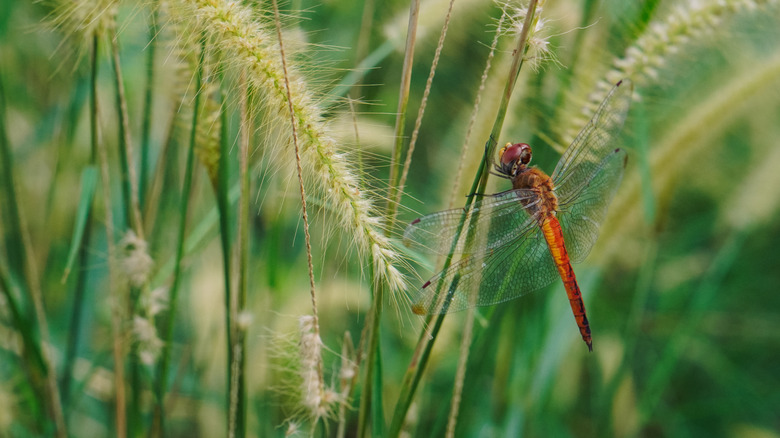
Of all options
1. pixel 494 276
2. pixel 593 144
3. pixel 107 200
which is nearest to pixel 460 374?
pixel 494 276

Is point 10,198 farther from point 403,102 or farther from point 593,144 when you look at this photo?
point 593,144

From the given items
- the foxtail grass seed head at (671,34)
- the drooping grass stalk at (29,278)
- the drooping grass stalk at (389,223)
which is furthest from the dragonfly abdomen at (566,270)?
the drooping grass stalk at (29,278)

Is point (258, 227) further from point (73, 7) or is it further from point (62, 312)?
point (73, 7)

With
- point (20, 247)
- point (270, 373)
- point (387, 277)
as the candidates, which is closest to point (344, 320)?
point (270, 373)

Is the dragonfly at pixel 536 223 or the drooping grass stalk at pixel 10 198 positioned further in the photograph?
the drooping grass stalk at pixel 10 198

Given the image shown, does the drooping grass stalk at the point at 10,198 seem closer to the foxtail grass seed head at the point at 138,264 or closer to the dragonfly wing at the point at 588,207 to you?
the foxtail grass seed head at the point at 138,264

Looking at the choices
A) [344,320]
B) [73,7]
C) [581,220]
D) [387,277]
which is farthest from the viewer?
[344,320]
